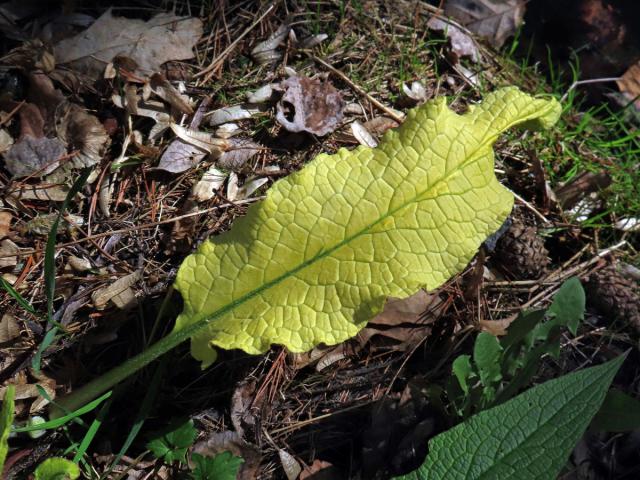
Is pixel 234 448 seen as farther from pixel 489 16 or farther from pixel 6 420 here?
pixel 489 16

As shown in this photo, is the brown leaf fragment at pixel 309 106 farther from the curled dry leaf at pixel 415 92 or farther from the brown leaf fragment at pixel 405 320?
the brown leaf fragment at pixel 405 320

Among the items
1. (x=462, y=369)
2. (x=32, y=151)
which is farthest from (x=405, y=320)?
(x=32, y=151)

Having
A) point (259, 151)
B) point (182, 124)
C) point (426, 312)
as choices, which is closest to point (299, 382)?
point (426, 312)

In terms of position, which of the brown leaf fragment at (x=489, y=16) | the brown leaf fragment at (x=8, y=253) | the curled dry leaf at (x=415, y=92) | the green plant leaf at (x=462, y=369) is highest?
the brown leaf fragment at (x=489, y=16)

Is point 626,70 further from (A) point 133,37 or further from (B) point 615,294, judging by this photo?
(A) point 133,37

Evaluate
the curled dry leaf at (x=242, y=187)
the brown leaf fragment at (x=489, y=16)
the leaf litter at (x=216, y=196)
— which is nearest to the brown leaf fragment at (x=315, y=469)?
the leaf litter at (x=216, y=196)
